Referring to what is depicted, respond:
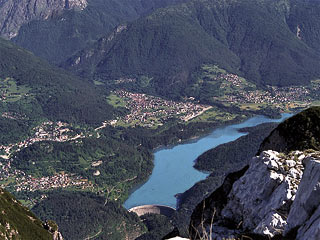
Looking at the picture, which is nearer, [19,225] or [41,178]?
[19,225]

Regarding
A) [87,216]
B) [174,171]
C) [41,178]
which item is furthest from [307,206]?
[41,178]

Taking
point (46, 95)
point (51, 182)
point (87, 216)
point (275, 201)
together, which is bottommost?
point (87, 216)

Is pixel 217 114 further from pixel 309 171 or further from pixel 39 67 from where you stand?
pixel 309 171

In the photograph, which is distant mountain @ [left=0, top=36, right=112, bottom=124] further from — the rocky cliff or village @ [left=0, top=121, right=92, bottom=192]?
the rocky cliff

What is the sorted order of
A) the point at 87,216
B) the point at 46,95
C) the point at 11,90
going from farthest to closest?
the point at 11,90
the point at 46,95
the point at 87,216

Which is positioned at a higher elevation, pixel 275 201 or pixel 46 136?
pixel 275 201

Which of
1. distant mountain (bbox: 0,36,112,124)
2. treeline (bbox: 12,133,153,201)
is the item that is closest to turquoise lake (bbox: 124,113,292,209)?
treeline (bbox: 12,133,153,201)

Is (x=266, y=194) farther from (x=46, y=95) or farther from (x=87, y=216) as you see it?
(x=46, y=95)
